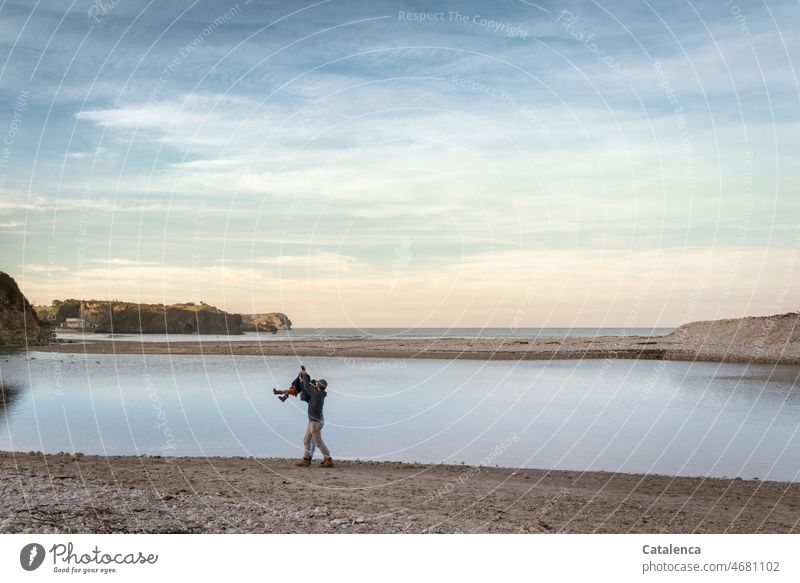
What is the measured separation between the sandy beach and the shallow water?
2386 mm

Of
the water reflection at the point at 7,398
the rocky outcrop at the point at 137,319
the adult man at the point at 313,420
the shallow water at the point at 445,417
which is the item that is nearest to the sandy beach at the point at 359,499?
the adult man at the point at 313,420

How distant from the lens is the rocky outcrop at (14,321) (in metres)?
102

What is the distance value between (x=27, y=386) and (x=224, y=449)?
25.0 meters

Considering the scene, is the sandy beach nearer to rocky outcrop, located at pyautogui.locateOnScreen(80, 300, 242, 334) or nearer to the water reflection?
the water reflection

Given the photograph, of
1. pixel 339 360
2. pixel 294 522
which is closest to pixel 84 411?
pixel 294 522

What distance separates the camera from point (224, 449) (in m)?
21.7

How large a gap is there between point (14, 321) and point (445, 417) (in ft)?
312

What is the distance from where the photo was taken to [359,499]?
1468 cm

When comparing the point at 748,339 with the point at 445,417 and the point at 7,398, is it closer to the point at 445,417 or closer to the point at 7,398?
the point at 445,417

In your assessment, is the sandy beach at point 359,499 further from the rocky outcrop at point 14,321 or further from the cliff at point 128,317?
the cliff at point 128,317

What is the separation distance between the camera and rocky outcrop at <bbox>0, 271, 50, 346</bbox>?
101625mm

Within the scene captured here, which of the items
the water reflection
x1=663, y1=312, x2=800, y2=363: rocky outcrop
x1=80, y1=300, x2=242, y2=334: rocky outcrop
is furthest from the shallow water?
x1=80, y1=300, x2=242, y2=334: rocky outcrop

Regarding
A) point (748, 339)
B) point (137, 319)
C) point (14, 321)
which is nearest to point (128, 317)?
point (137, 319)
